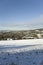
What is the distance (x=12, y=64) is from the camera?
10.3ft

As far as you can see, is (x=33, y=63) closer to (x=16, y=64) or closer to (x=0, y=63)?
(x=16, y=64)

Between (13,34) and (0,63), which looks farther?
(13,34)

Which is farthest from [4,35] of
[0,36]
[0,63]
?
[0,63]

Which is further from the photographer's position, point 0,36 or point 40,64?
point 0,36

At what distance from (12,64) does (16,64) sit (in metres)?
0.10

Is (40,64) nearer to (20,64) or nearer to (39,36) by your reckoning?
(20,64)

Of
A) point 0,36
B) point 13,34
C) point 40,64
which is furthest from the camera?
point 13,34

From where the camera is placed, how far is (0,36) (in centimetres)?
1448

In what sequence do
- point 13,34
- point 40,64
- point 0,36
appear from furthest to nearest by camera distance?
point 13,34 → point 0,36 → point 40,64

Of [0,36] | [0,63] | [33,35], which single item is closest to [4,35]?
[0,36]

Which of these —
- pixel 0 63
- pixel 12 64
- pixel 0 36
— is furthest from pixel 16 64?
pixel 0 36

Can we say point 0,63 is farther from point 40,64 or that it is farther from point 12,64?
point 40,64

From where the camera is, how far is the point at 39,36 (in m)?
16.1

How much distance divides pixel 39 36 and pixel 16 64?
13234mm
